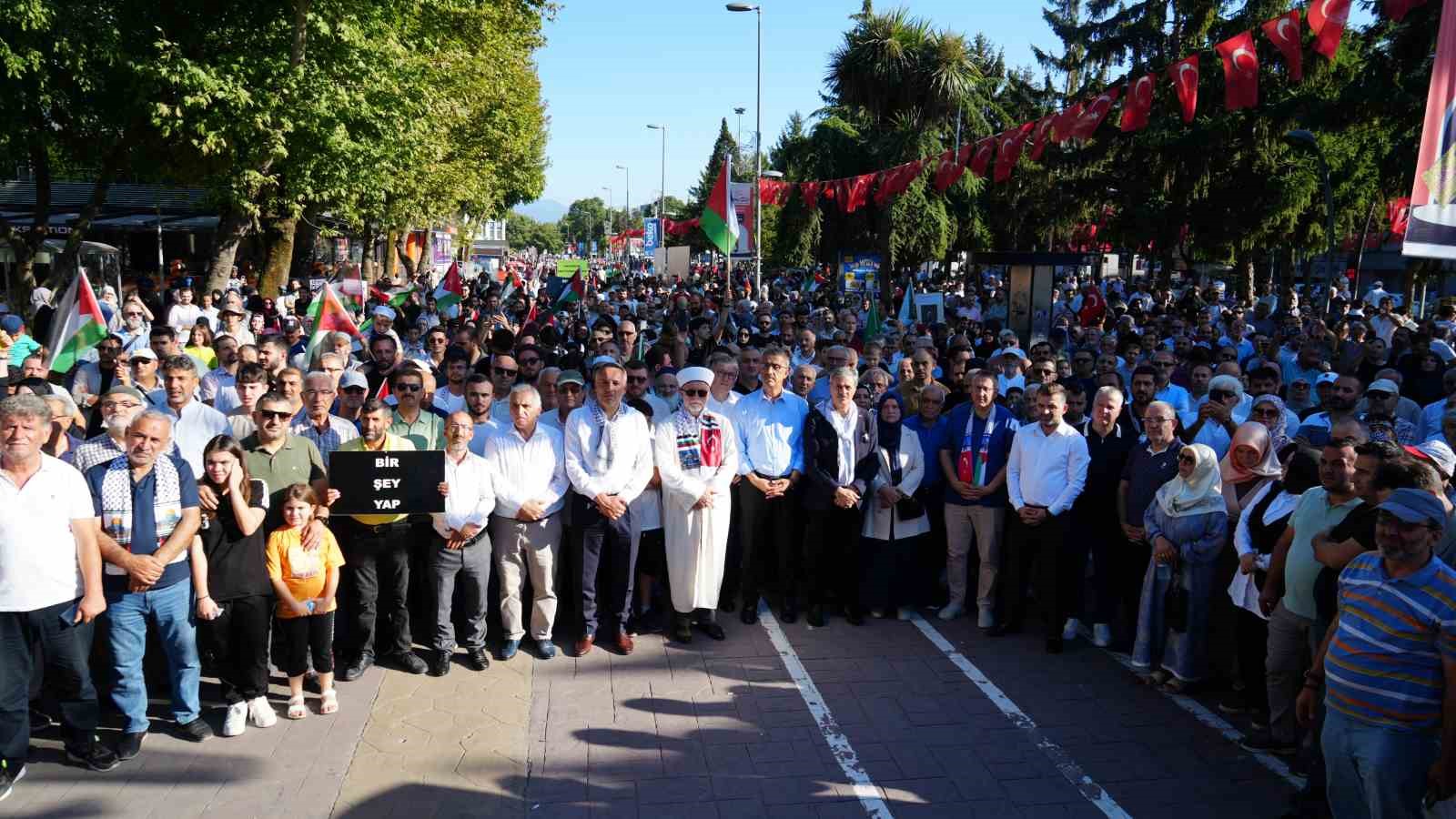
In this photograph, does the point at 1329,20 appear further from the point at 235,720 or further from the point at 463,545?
the point at 235,720

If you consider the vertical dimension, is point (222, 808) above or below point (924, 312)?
below

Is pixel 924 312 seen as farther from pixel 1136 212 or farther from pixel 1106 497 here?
pixel 1136 212

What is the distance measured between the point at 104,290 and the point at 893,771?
53.8 feet

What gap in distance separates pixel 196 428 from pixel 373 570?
1531 millimetres

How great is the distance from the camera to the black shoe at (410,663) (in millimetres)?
6172

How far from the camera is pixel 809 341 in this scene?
11.4 m

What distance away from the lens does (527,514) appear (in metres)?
6.29

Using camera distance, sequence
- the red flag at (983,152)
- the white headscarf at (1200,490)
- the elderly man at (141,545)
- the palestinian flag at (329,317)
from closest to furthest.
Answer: the elderly man at (141,545) → the white headscarf at (1200,490) → the palestinian flag at (329,317) → the red flag at (983,152)

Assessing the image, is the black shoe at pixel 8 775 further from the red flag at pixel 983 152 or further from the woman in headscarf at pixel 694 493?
the red flag at pixel 983 152

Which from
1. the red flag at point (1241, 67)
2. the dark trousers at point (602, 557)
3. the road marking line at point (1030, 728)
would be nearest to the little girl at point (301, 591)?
the dark trousers at point (602, 557)

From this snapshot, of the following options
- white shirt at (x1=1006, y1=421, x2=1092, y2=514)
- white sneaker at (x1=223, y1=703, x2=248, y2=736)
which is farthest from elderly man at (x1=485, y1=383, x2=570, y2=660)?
white shirt at (x1=1006, y1=421, x2=1092, y2=514)

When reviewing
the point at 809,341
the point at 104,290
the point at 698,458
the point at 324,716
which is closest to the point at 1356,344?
the point at 809,341

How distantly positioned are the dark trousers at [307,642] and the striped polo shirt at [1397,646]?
15.6 feet

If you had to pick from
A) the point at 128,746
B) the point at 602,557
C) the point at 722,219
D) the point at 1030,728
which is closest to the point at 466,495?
the point at 602,557
